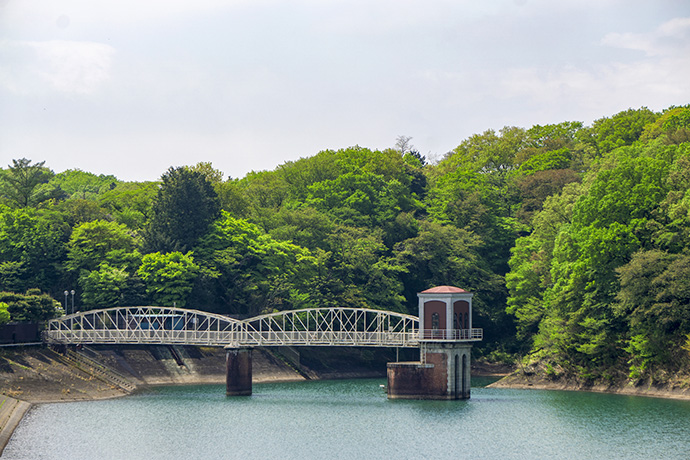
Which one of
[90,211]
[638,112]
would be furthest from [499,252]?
[90,211]

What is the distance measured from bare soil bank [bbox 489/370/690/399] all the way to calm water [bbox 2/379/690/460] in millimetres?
2185

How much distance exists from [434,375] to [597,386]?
18.1m

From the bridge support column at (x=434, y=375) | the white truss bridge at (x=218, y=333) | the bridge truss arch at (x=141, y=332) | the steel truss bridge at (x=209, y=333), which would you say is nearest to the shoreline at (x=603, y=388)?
the steel truss bridge at (x=209, y=333)

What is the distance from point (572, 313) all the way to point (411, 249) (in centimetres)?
3280

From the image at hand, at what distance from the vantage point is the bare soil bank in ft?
255

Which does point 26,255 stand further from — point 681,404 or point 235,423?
point 681,404

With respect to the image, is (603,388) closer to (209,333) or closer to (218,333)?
(218,333)

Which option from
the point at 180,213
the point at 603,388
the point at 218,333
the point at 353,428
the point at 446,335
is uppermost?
the point at 180,213

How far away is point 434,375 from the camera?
75.2 metres

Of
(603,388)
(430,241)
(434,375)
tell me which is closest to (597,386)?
(603,388)

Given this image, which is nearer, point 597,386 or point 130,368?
point 597,386

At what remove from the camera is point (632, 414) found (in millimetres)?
67938

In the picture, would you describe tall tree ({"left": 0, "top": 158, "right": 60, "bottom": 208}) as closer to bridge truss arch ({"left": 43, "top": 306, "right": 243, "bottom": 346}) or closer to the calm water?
bridge truss arch ({"left": 43, "top": 306, "right": 243, "bottom": 346})

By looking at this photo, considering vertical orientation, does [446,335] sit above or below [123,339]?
above
